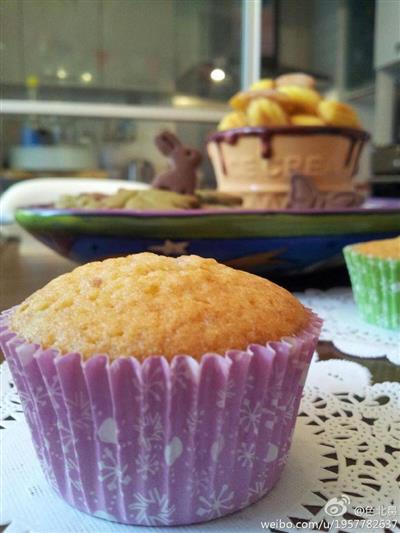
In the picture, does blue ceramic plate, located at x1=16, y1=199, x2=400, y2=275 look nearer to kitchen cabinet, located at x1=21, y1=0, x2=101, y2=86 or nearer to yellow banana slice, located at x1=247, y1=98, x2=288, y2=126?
yellow banana slice, located at x1=247, y1=98, x2=288, y2=126

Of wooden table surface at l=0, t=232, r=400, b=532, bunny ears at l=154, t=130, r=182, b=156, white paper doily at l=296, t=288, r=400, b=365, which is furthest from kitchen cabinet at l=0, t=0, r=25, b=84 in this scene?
white paper doily at l=296, t=288, r=400, b=365

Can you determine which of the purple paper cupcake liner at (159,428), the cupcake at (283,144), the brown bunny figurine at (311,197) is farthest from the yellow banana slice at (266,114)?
the purple paper cupcake liner at (159,428)

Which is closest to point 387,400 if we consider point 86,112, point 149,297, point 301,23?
point 149,297

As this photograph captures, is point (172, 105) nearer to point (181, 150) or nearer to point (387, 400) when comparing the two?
point (181, 150)

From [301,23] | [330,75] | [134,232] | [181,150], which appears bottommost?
[134,232]

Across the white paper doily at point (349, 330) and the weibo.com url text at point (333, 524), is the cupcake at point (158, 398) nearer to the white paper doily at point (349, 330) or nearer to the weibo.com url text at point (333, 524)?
the weibo.com url text at point (333, 524)

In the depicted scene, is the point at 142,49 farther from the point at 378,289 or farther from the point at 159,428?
the point at 159,428
